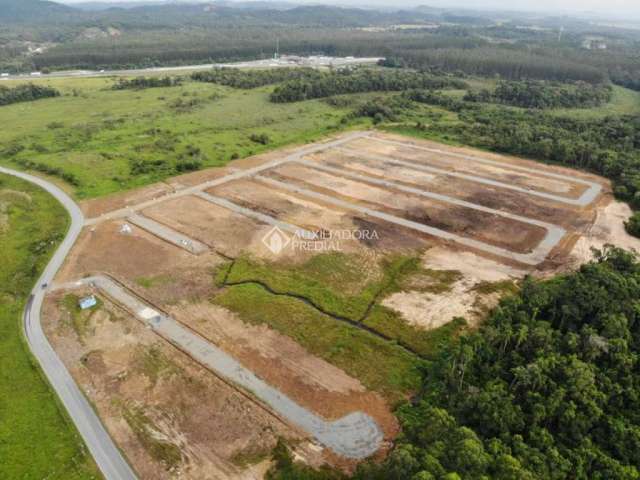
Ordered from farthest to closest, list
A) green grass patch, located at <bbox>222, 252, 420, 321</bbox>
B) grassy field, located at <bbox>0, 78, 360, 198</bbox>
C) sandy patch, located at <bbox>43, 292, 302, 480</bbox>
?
grassy field, located at <bbox>0, 78, 360, 198</bbox> → green grass patch, located at <bbox>222, 252, 420, 321</bbox> → sandy patch, located at <bbox>43, 292, 302, 480</bbox>

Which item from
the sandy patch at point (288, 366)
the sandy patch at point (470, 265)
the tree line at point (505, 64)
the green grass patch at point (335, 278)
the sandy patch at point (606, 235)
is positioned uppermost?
the tree line at point (505, 64)

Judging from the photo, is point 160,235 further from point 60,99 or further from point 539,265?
point 60,99

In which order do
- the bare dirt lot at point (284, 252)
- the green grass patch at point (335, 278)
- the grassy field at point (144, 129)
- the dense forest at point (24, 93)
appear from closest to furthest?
the bare dirt lot at point (284, 252) → the green grass patch at point (335, 278) → the grassy field at point (144, 129) → the dense forest at point (24, 93)

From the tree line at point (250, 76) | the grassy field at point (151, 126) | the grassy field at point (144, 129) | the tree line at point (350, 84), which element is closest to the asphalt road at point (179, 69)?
the grassy field at point (151, 126)

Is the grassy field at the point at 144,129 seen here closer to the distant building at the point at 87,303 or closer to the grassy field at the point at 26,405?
the grassy field at the point at 26,405

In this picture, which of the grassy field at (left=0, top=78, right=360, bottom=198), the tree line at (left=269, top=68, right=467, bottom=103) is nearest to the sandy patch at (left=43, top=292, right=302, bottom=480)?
the grassy field at (left=0, top=78, right=360, bottom=198)

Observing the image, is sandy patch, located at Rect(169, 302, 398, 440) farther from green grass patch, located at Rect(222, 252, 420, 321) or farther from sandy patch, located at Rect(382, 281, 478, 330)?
sandy patch, located at Rect(382, 281, 478, 330)

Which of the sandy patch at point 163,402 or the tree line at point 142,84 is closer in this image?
the sandy patch at point 163,402
